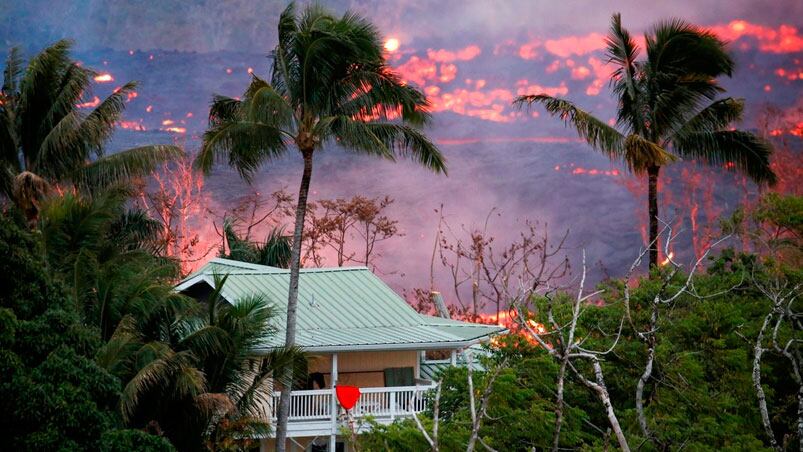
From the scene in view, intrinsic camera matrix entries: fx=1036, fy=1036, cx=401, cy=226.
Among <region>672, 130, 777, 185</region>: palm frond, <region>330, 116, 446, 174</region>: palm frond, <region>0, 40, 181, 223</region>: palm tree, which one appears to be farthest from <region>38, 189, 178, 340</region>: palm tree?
<region>672, 130, 777, 185</region>: palm frond

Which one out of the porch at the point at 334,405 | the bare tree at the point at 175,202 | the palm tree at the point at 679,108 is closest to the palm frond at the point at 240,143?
the porch at the point at 334,405

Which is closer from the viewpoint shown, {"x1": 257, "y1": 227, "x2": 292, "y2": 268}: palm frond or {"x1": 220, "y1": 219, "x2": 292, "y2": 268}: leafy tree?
{"x1": 220, "y1": 219, "x2": 292, "y2": 268}: leafy tree

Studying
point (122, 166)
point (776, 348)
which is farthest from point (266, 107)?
point (776, 348)

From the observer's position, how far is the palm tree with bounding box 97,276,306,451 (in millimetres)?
18297

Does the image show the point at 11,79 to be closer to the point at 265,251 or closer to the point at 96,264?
the point at 96,264

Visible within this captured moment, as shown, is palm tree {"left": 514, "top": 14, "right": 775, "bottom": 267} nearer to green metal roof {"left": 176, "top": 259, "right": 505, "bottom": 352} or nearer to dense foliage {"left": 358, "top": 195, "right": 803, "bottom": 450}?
dense foliage {"left": 358, "top": 195, "right": 803, "bottom": 450}

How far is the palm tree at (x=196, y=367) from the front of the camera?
18297 mm

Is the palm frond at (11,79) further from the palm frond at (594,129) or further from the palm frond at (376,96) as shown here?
the palm frond at (594,129)

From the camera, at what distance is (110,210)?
70.0 feet

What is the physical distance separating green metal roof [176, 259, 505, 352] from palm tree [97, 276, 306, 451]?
398cm

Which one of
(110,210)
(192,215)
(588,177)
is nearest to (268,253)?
(110,210)

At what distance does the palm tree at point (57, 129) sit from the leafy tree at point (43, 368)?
26.6ft

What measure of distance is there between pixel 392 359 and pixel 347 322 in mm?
2277

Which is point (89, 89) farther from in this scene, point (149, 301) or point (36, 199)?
point (149, 301)
